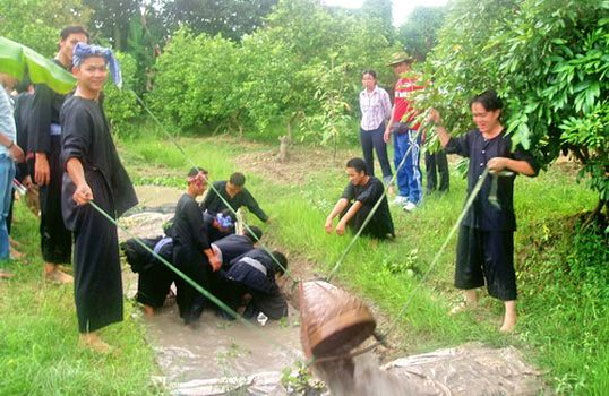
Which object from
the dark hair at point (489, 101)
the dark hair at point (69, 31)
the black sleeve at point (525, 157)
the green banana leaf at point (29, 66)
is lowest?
the black sleeve at point (525, 157)

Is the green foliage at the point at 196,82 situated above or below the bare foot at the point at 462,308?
above

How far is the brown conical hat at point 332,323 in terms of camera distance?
263cm

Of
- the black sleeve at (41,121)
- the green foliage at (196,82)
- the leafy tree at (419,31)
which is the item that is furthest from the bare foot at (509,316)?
the leafy tree at (419,31)

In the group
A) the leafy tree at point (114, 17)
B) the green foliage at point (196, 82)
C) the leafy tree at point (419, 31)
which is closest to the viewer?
the green foliage at point (196, 82)

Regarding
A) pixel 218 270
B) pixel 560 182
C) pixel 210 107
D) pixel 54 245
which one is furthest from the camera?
pixel 210 107

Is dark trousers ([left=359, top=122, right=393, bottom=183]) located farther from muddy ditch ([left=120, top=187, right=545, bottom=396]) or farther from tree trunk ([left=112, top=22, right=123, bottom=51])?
tree trunk ([left=112, top=22, right=123, bottom=51])

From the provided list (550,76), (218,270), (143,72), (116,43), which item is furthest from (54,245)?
(116,43)

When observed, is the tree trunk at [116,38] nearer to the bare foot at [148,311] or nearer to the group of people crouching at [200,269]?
the group of people crouching at [200,269]

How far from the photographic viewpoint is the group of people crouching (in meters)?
5.58

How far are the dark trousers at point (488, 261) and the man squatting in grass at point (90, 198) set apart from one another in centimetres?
254

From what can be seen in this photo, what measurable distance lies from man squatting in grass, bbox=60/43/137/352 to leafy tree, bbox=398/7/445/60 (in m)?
18.0

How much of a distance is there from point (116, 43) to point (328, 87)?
1323 centimetres

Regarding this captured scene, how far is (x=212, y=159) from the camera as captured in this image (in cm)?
1194

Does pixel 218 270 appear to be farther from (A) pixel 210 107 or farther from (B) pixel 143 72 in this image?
(B) pixel 143 72
